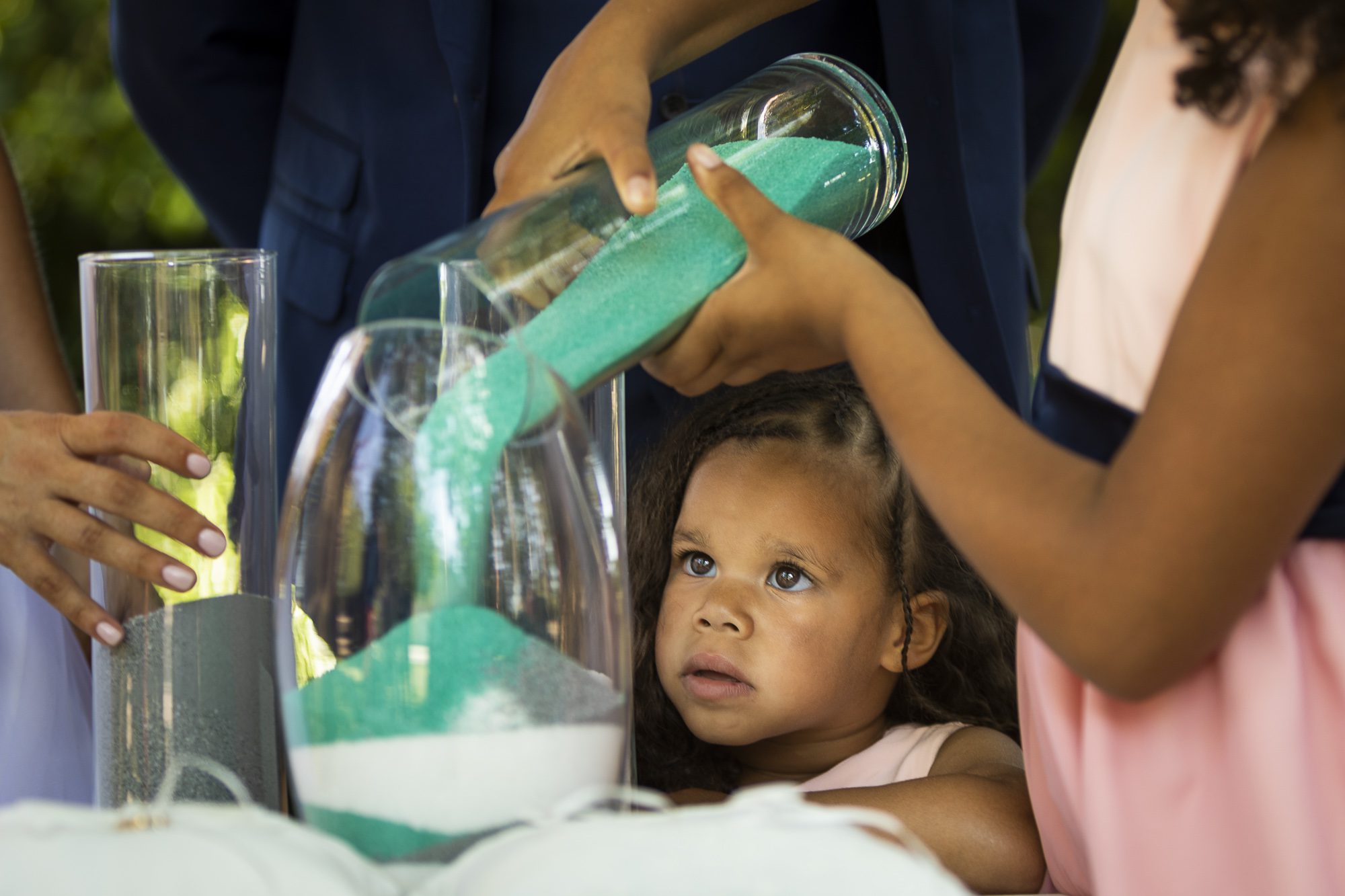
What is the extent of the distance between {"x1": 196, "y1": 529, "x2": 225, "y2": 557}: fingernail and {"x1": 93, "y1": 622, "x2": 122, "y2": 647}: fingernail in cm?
6

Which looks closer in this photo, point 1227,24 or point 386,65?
point 1227,24

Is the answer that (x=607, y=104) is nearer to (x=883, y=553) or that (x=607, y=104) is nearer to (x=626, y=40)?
(x=626, y=40)

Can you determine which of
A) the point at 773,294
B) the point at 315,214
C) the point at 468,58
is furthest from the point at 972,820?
the point at 315,214

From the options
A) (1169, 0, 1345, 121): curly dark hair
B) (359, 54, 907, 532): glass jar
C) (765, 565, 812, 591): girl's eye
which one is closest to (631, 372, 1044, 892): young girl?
(765, 565, 812, 591): girl's eye

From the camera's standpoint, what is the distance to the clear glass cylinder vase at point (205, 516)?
2.54ft

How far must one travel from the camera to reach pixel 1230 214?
23.5 inches

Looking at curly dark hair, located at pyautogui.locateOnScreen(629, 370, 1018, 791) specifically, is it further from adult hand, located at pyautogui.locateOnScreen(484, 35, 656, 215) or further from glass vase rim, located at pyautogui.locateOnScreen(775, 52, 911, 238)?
adult hand, located at pyautogui.locateOnScreen(484, 35, 656, 215)

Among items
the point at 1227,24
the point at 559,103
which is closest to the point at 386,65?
the point at 559,103

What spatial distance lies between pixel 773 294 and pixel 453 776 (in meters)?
0.34

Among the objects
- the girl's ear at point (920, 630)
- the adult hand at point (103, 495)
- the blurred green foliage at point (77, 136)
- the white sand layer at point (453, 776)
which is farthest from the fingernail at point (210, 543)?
the blurred green foliage at point (77, 136)

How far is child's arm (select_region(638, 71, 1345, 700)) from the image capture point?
1.87ft

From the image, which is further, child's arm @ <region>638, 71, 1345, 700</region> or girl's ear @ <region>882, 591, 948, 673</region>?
girl's ear @ <region>882, 591, 948, 673</region>

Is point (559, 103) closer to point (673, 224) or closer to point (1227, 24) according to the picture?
point (673, 224)

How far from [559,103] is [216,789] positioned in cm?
46
